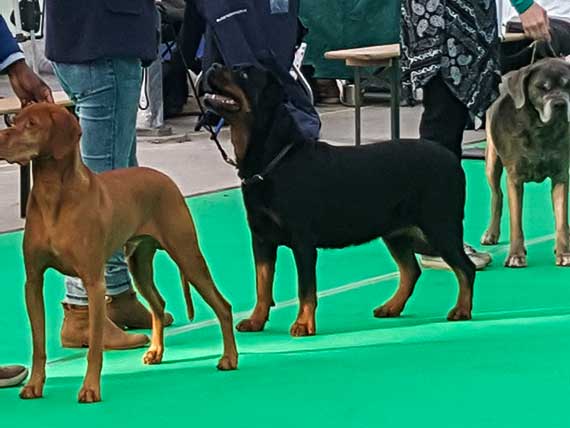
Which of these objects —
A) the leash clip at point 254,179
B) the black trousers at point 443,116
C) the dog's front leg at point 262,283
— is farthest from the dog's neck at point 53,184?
the black trousers at point 443,116

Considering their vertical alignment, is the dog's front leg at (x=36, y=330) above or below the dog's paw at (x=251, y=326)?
above

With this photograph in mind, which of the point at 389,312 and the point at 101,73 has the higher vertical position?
the point at 101,73

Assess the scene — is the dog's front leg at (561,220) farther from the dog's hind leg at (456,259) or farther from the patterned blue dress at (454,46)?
the dog's hind leg at (456,259)

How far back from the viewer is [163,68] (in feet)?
38.2

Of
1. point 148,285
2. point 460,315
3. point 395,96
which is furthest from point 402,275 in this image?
point 395,96

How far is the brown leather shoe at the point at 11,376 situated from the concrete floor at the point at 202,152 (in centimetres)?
310

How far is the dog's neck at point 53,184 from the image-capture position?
12.1ft

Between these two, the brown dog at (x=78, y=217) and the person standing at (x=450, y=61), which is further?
the person standing at (x=450, y=61)

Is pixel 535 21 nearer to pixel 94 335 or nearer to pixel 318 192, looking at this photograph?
pixel 318 192

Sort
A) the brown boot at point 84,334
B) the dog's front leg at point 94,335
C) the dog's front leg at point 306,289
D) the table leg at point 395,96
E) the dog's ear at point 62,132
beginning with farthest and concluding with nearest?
the table leg at point 395,96 < the dog's front leg at point 306,289 < the brown boot at point 84,334 < the dog's front leg at point 94,335 < the dog's ear at point 62,132

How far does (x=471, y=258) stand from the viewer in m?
5.85

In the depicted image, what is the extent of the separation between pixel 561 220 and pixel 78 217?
3.01 m

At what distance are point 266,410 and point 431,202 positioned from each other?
56.8 inches

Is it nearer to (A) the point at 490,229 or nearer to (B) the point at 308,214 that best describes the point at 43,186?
(B) the point at 308,214
